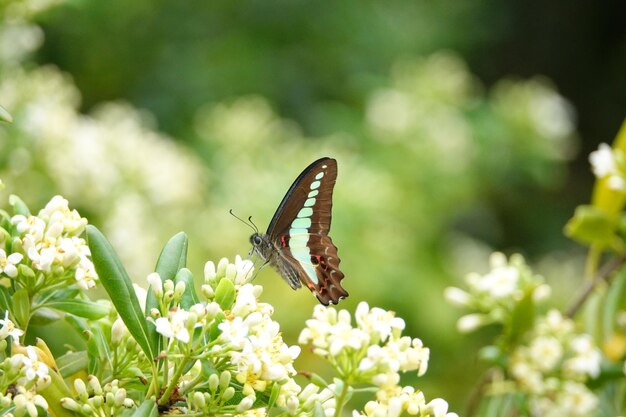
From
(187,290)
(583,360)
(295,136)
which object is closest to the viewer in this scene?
(187,290)

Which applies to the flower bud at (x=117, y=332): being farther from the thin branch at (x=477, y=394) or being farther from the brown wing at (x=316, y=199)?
the thin branch at (x=477, y=394)

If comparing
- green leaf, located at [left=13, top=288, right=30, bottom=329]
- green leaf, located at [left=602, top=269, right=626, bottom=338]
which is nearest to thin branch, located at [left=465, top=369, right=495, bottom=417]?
green leaf, located at [left=602, top=269, right=626, bottom=338]

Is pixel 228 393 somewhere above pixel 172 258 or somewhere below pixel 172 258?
below

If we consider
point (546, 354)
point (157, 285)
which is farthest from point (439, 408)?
point (546, 354)

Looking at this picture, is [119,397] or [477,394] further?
[477,394]

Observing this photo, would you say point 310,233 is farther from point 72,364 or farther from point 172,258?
point 72,364

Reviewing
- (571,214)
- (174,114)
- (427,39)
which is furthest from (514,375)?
(571,214)

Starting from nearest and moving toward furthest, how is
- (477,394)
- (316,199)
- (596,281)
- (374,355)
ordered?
(374,355)
(316,199)
(477,394)
(596,281)
